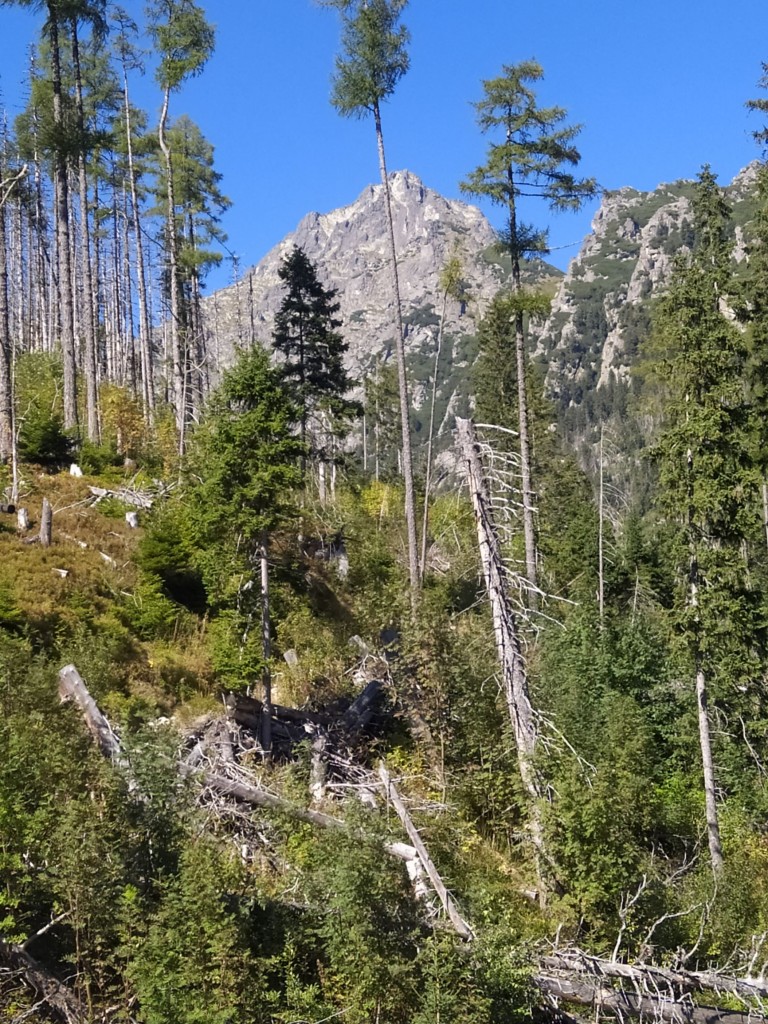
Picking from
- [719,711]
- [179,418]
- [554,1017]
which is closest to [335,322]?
[179,418]

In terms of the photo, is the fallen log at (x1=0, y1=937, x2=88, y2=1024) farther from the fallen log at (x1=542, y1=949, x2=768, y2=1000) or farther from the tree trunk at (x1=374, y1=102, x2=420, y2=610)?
the tree trunk at (x1=374, y1=102, x2=420, y2=610)

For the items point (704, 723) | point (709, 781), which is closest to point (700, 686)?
point (704, 723)

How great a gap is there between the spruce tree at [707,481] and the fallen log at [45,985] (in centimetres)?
903

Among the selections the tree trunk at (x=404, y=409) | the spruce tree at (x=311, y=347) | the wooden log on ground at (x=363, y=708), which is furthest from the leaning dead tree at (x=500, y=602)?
the spruce tree at (x=311, y=347)

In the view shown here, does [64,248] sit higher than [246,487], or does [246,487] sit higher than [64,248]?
[64,248]

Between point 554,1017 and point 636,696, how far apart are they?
10650 millimetres

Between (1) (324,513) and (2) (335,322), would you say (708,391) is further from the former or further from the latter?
(2) (335,322)

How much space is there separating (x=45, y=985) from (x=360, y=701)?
25.7 feet

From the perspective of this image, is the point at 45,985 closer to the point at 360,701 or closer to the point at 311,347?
the point at 360,701

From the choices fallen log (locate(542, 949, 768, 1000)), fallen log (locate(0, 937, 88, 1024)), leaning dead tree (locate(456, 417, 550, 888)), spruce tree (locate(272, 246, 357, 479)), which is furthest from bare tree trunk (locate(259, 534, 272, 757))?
spruce tree (locate(272, 246, 357, 479))

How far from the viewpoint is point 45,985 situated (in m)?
6.38

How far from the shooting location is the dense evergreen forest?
6500 millimetres

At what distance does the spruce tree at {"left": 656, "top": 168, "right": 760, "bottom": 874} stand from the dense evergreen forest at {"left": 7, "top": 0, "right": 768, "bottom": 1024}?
56 mm

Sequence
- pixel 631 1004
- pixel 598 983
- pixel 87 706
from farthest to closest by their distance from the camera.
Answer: pixel 87 706 → pixel 598 983 → pixel 631 1004
